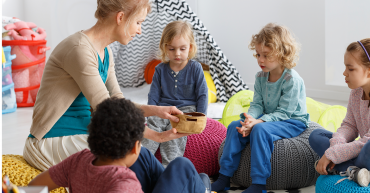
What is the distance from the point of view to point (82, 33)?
4.72 feet

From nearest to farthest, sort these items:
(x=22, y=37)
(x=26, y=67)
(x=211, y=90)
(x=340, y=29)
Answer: (x=211, y=90) → (x=340, y=29) → (x=22, y=37) → (x=26, y=67)

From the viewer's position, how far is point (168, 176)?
1.15m

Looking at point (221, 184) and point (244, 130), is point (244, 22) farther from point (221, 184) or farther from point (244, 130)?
point (221, 184)

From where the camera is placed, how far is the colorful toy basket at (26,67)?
171 inches

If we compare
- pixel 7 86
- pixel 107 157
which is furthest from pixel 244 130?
pixel 7 86

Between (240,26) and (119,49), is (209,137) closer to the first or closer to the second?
(119,49)

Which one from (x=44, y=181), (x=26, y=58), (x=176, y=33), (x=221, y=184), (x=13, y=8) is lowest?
(x=221, y=184)

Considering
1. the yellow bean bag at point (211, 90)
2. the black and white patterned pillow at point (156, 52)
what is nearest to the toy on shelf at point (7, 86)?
the black and white patterned pillow at point (156, 52)

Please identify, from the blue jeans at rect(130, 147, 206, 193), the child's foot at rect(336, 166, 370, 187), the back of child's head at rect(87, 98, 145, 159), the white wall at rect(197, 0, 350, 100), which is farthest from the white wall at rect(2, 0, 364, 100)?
the back of child's head at rect(87, 98, 145, 159)

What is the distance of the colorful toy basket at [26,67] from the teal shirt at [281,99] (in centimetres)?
335

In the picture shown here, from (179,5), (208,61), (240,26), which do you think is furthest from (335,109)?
(240,26)

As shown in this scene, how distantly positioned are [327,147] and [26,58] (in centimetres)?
392

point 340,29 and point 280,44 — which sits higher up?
point 280,44

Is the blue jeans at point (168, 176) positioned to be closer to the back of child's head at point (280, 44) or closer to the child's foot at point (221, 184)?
the child's foot at point (221, 184)
